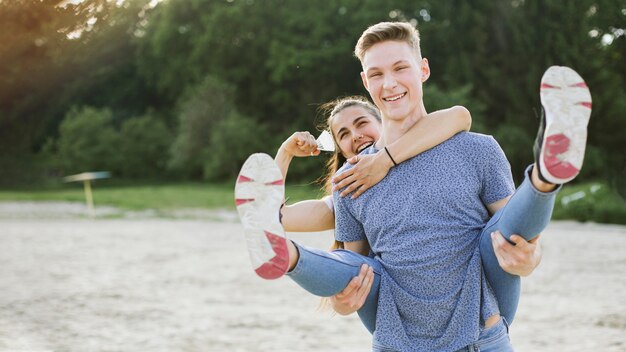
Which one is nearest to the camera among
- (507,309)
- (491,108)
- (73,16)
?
(507,309)

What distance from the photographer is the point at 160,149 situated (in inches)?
1449

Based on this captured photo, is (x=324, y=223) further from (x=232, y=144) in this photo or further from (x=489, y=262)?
(x=232, y=144)

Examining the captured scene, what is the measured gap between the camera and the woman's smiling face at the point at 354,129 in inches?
116

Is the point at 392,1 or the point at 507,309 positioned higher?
the point at 392,1

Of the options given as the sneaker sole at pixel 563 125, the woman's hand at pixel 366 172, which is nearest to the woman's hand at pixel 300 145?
the woman's hand at pixel 366 172

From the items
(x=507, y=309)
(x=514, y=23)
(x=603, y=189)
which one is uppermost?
(x=514, y=23)

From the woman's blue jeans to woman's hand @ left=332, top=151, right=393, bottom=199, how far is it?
0.65ft

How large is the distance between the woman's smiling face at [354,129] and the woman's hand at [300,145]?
29 centimetres

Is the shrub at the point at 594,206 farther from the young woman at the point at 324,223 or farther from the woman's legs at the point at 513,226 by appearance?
the woman's legs at the point at 513,226

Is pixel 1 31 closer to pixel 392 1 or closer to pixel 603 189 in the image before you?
pixel 603 189

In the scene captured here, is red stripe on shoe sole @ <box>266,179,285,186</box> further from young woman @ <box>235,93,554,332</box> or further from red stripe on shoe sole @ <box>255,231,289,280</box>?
red stripe on shoe sole @ <box>255,231,289,280</box>

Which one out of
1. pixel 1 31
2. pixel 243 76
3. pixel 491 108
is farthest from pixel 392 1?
pixel 1 31

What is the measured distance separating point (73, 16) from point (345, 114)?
153 centimetres

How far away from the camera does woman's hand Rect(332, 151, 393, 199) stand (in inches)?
89.1
